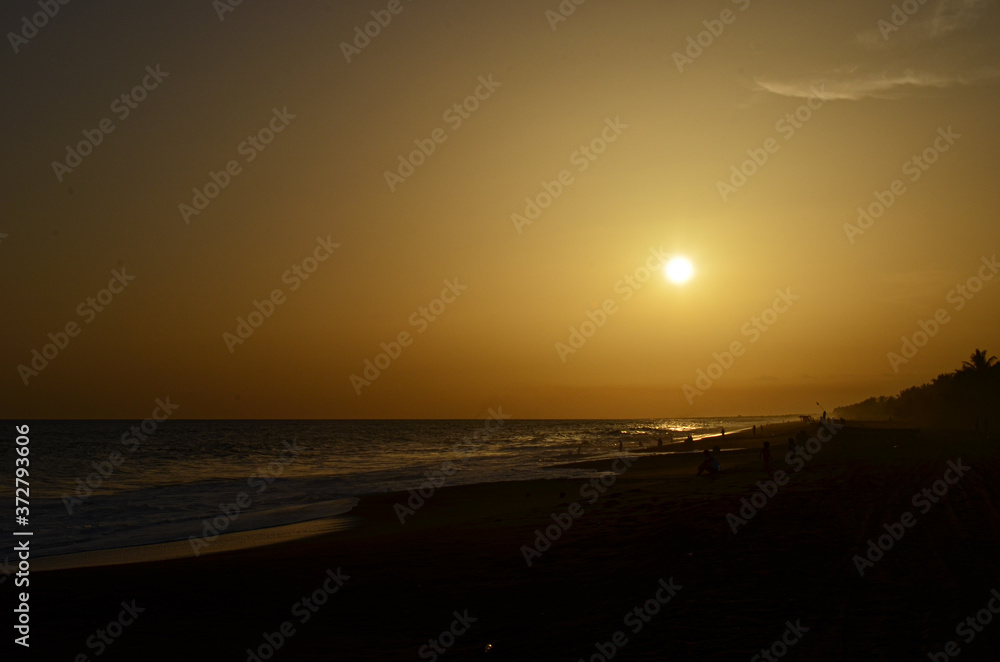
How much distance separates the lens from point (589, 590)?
11.8 m

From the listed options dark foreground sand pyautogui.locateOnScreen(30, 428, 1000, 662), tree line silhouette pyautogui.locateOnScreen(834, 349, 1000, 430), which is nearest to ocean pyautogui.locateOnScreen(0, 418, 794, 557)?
dark foreground sand pyautogui.locateOnScreen(30, 428, 1000, 662)

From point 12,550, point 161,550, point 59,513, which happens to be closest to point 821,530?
point 161,550

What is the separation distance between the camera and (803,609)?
32.2 ft

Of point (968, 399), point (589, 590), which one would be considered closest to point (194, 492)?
point (589, 590)

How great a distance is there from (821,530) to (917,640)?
287 inches

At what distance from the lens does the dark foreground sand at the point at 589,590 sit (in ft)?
29.9

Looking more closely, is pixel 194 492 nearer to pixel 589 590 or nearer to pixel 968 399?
pixel 589 590

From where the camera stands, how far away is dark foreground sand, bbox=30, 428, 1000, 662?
9.10 metres

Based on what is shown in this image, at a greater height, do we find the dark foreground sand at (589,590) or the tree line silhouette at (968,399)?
the tree line silhouette at (968,399)

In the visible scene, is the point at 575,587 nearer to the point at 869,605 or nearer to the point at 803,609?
the point at 803,609

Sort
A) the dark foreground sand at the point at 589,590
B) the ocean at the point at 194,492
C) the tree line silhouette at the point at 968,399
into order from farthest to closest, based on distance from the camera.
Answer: the tree line silhouette at the point at 968,399
the ocean at the point at 194,492
the dark foreground sand at the point at 589,590

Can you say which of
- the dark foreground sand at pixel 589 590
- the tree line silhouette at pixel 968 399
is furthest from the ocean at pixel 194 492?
the tree line silhouette at pixel 968 399

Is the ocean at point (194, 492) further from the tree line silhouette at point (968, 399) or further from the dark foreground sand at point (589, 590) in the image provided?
the tree line silhouette at point (968, 399)

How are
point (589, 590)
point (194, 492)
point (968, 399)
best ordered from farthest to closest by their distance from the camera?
point (968, 399), point (194, 492), point (589, 590)
